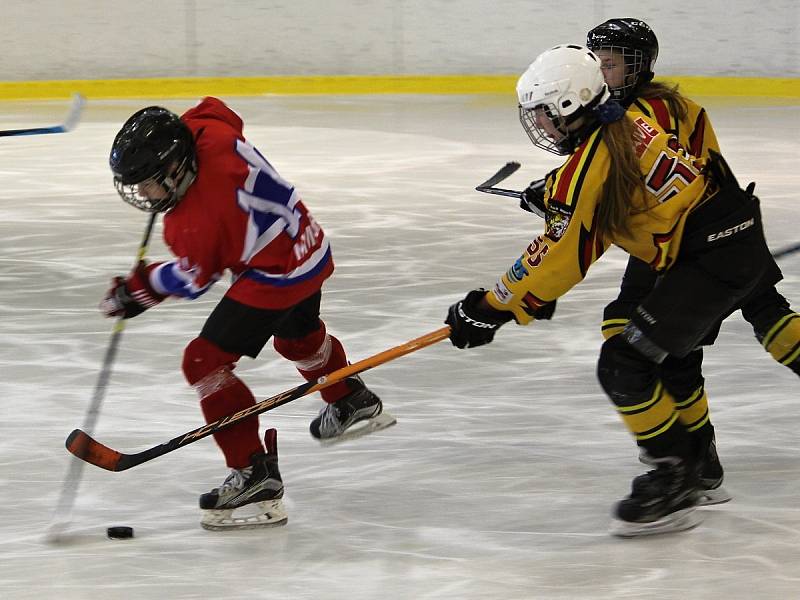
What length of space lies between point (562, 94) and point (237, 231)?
2.15ft

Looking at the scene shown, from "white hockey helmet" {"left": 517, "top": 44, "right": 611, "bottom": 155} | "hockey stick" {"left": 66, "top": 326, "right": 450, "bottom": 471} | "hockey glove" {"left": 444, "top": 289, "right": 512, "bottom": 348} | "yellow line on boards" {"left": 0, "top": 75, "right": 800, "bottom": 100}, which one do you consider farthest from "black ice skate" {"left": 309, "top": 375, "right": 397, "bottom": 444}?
"yellow line on boards" {"left": 0, "top": 75, "right": 800, "bottom": 100}

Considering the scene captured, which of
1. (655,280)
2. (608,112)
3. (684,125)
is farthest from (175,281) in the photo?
(684,125)

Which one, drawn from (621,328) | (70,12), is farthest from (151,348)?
(70,12)

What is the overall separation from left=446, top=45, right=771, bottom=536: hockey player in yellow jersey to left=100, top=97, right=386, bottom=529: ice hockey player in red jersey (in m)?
0.37

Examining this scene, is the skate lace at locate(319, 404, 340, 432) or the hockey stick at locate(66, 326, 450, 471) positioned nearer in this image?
the hockey stick at locate(66, 326, 450, 471)

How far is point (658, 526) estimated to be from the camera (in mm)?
2459

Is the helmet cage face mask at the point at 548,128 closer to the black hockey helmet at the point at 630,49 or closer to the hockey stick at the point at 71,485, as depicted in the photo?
the black hockey helmet at the point at 630,49

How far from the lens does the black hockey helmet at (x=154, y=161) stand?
7.60 feet

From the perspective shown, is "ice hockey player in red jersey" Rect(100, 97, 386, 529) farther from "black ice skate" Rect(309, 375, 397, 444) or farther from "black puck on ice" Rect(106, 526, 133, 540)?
"black ice skate" Rect(309, 375, 397, 444)

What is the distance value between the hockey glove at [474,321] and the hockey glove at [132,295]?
0.57 m

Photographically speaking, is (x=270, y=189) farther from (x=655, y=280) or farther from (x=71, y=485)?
(x=655, y=280)

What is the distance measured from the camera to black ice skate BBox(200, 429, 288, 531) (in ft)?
8.21

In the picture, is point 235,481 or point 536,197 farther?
point 536,197

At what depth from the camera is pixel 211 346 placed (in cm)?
248
